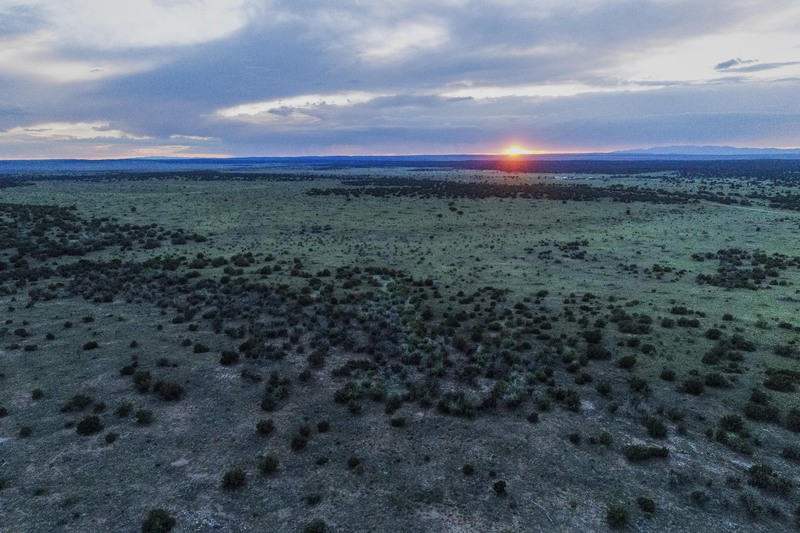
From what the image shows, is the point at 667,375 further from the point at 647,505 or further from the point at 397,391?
the point at 397,391

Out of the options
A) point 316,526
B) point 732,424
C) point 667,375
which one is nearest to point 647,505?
point 732,424

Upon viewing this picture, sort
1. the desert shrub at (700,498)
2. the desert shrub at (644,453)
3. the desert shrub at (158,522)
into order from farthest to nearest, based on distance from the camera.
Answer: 1. the desert shrub at (644,453)
2. the desert shrub at (700,498)
3. the desert shrub at (158,522)

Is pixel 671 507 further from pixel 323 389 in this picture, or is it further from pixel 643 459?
pixel 323 389

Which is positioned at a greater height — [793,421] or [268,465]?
[793,421]

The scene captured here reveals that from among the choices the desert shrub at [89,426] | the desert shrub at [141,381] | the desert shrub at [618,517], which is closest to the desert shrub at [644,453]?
the desert shrub at [618,517]

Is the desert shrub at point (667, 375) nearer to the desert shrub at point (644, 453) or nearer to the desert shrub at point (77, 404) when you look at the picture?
the desert shrub at point (644, 453)

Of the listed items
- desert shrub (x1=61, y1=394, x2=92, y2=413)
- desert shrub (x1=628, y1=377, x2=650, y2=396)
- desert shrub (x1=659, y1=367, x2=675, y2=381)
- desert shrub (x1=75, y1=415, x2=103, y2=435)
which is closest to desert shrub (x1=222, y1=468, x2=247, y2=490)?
desert shrub (x1=75, y1=415, x2=103, y2=435)

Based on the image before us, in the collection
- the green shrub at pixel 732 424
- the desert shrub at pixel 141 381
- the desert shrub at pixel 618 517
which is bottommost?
the desert shrub at pixel 618 517
